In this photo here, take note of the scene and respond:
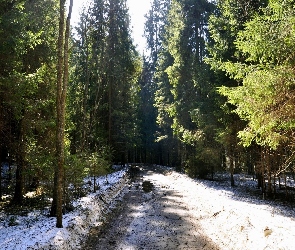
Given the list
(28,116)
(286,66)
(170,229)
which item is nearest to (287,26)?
(286,66)

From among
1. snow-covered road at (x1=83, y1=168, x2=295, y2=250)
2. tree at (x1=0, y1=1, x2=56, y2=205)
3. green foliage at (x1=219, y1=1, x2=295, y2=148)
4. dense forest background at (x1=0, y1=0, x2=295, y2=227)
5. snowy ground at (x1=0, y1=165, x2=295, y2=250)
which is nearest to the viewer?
snowy ground at (x1=0, y1=165, x2=295, y2=250)

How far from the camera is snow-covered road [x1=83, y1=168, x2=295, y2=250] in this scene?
8312 mm

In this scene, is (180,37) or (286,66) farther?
(180,37)

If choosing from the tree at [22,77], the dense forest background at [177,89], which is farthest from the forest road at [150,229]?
the tree at [22,77]

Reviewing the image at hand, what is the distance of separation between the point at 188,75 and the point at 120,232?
21.0 metres

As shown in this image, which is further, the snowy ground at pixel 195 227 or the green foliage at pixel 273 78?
the green foliage at pixel 273 78

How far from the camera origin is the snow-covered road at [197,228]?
8.31 meters

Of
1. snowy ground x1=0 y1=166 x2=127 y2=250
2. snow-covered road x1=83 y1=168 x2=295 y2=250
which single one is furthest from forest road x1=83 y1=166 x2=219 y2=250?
snowy ground x1=0 y1=166 x2=127 y2=250

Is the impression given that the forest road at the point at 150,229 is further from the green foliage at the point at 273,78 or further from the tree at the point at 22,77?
the green foliage at the point at 273,78

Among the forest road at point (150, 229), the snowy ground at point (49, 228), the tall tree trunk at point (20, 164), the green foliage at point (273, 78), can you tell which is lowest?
the forest road at point (150, 229)

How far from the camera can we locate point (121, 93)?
34.4 meters

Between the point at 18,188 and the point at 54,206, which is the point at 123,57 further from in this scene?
the point at 54,206

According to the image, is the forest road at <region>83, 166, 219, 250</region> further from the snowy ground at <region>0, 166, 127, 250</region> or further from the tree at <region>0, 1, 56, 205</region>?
the tree at <region>0, 1, 56, 205</region>

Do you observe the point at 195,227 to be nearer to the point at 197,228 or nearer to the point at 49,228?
the point at 197,228
